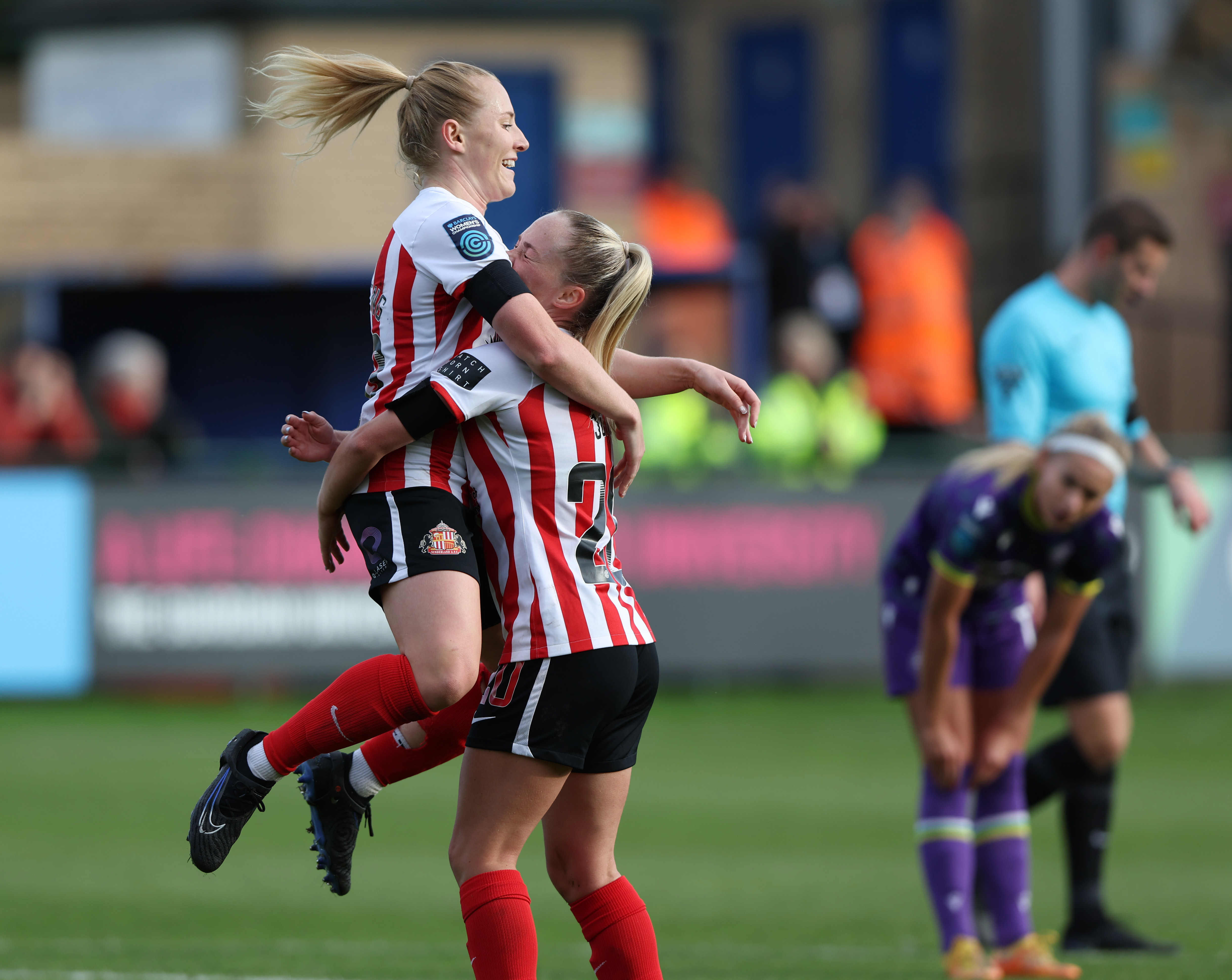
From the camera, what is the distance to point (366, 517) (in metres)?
4.12

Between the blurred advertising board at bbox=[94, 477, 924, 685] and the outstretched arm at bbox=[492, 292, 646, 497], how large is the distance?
7.97m

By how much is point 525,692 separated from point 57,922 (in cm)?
347

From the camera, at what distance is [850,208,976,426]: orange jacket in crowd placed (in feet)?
56.0

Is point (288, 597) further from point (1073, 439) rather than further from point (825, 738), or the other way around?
point (1073, 439)

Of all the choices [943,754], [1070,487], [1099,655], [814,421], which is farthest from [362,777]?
[814,421]

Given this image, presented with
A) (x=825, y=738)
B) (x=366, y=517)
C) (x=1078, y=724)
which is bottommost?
(x=825, y=738)

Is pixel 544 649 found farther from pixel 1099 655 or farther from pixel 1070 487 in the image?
pixel 1099 655

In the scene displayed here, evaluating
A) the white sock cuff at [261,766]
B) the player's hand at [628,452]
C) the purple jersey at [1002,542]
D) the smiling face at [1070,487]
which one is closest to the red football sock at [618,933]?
the white sock cuff at [261,766]

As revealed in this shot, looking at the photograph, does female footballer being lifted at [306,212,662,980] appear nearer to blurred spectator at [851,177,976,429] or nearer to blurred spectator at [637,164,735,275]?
blurred spectator at [851,177,976,429]

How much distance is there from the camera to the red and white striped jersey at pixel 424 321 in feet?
13.3

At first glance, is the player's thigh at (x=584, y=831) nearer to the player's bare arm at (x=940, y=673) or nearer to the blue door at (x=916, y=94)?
the player's bare arm at (x=940, y=673)

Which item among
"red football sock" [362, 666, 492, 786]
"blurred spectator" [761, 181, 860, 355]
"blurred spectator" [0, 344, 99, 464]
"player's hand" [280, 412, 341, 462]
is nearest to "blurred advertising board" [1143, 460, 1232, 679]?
"blurred spectator" [761, 181, 860, 355]

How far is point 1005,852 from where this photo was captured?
5891 mm

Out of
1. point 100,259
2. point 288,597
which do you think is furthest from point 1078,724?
point 100,259
